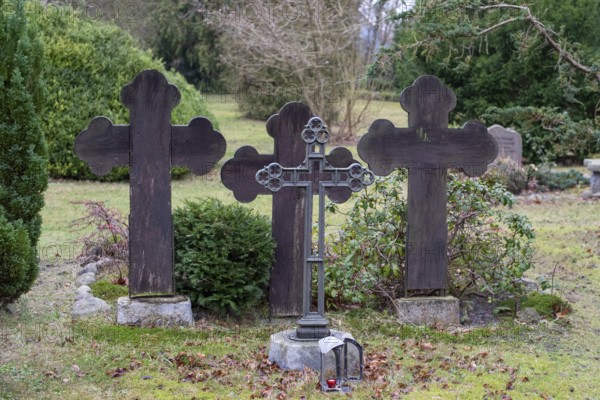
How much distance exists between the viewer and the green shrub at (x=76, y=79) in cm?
1409

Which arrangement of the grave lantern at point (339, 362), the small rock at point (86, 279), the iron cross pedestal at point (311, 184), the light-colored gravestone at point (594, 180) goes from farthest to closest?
the light-colored gravestone at point (594, 180) → the small rock at point (86, 279) → the iron cross pedestal at point (311, 184) → the grave lantern at point (339, 362)

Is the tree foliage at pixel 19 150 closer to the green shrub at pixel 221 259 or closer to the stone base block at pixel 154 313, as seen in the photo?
the stone base block at pixel 154 313

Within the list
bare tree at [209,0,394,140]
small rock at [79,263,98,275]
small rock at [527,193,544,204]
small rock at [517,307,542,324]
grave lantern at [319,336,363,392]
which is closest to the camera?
grave lantern at [319,336,363,392]

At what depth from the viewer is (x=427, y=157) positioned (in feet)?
21.4

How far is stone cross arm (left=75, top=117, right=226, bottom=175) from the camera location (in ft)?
20.3

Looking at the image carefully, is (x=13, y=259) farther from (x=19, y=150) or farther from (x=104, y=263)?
(x=104, y=263)

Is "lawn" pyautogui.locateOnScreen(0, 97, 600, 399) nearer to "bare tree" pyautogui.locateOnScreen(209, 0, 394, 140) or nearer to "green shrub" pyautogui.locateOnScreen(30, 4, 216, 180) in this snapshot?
"green shrub" pyautogui.locateOnScreen(30, 4, 216, 180)

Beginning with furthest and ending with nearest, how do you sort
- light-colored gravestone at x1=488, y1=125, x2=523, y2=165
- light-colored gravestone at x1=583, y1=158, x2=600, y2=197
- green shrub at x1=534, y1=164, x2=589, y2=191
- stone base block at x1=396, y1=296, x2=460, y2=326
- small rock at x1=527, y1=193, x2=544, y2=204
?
1. light-colored gravestone at x1=488, y1=125, x2=523, y2=165
2. green shrub at x1=534, y1=164, x2=589, y2=191
3. light-colored gravestone at x1=583, y1=158, x2=600, y2=197
4. small rock at x1=527, y1=193, x2=544, y2=204
5. stone base block at x1=396, y1=296, x2=460, y2=326

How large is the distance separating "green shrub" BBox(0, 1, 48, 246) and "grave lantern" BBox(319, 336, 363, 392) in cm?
276

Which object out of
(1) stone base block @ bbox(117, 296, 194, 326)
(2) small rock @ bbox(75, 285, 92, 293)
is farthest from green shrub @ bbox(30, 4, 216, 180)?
(1) stone base block @ bbox(117, 296, 194, 326)

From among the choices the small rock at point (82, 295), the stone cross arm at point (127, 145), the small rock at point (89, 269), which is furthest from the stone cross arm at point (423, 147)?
the small rock at point (89, 269)

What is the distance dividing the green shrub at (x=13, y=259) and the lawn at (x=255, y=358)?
0.89ft

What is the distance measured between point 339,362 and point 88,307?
2431mm

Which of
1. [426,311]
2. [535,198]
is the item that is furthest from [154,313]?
[535,198]
